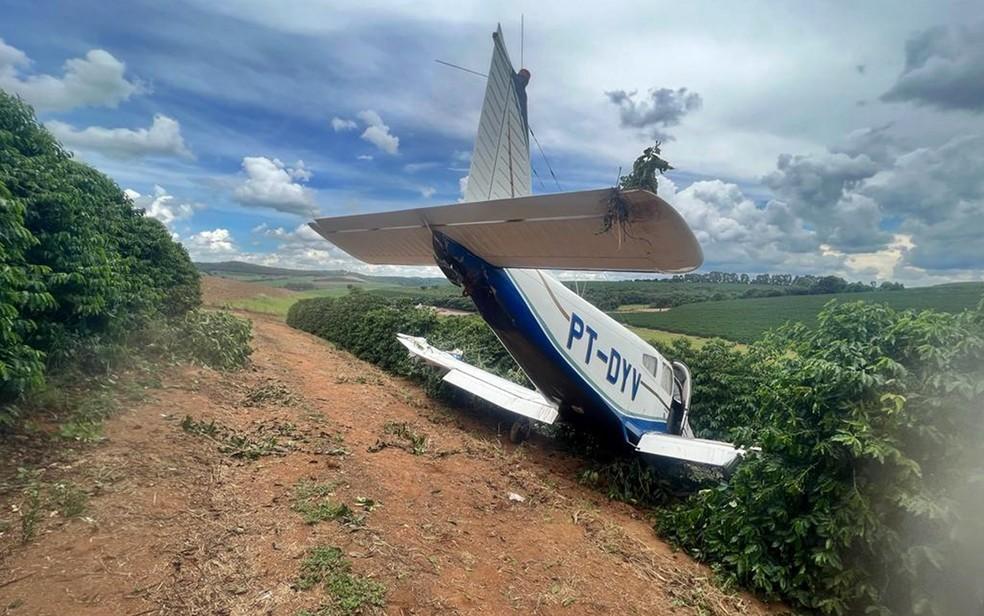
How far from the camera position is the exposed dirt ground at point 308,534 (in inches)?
112

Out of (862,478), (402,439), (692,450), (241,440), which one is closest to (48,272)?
(241,440)

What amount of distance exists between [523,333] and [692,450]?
2.74 m

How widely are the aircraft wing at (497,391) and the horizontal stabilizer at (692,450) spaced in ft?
4.88

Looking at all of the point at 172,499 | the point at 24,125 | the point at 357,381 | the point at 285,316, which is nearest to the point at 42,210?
the point at 24,125

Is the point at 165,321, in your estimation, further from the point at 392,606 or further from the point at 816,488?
the point at 816,488

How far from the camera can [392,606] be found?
2.96 m

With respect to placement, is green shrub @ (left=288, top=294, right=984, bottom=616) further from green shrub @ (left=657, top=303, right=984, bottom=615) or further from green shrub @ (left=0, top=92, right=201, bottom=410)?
green shrub @ (left=0, top=92, right=201, bottom=410)

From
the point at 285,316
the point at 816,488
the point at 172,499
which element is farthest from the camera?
the point at 285,316

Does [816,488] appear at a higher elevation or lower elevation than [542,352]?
lower

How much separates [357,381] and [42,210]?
6.80 m

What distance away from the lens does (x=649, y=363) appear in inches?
312

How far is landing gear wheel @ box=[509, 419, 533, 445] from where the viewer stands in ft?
27.7

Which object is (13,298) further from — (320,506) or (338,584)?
(338,584)

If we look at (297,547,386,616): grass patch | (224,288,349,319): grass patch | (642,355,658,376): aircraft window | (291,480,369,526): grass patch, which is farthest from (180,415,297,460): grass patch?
(224,288,349,319): grass patch
